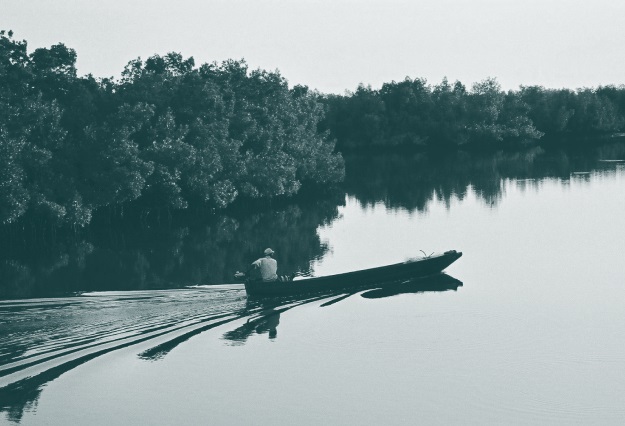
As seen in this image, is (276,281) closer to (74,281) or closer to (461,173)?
(74,281)

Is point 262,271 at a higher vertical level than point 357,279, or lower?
higher

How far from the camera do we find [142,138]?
53.6 meters

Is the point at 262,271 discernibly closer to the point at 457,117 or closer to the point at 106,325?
the point at 106,325

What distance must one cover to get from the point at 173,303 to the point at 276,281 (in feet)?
11.9

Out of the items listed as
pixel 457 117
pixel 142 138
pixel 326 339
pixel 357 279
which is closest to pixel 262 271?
pixel 357 279

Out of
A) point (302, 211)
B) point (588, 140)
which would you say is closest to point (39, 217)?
point (302, 211)

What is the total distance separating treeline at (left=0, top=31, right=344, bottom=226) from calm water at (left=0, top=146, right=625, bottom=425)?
3727mm

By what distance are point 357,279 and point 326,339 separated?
5.67m

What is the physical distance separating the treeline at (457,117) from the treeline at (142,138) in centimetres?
5866

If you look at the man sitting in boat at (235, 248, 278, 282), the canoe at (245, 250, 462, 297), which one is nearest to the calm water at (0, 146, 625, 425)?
the canoe at (245, 250, 462, 297)

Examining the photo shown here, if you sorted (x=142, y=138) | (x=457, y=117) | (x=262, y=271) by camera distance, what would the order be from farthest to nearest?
(x=457, y=117), (x=142, y=138), (x=262, y=271)

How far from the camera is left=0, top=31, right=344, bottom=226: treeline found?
44.2 m

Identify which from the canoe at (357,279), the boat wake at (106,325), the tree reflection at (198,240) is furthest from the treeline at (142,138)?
the canoe at (357,279)

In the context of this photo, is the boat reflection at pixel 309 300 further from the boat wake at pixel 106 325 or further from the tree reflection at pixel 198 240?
the tree reflection at pixel 198 240
